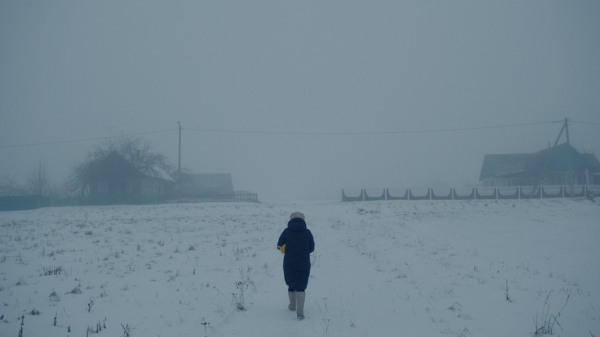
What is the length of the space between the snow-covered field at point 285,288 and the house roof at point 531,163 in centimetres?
5832

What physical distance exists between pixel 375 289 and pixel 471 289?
6.83ft

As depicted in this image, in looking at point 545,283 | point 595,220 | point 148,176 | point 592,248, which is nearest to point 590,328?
point 545,283

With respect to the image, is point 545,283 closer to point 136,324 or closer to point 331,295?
point 331,295

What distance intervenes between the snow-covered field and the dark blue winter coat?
2.12ft

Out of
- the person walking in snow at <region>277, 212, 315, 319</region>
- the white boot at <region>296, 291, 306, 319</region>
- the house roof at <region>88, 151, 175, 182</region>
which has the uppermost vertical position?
the house roof at <region>88, 151, 175, 182</region>

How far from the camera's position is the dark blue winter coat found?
677cm

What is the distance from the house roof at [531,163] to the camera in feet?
221

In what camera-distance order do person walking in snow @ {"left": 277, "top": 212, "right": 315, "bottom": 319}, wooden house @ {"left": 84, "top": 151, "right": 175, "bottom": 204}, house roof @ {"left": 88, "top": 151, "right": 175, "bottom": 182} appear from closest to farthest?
person walking in snow @ {"left": 277, "top": 212, "right": 315, "bottom": 319} < wooden house @ {"left": 84, "top": 151, "right": 175, "bottom": 204} < house roof @ {"left": 88, "top": 151, "right": 175, "bottom": 182}

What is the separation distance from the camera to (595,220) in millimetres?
25281

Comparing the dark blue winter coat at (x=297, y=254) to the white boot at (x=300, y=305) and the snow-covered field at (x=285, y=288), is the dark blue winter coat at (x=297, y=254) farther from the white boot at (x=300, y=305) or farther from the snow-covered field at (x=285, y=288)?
the snow-covered field at (x=285, y=288)

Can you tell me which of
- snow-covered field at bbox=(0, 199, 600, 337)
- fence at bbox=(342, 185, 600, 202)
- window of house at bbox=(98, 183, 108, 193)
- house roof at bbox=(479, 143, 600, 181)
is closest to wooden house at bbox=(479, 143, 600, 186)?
house roof at bbox=(479, 143, 600, 181)

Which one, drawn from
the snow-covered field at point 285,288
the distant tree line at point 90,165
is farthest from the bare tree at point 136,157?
the snow-covered field at point 285,288

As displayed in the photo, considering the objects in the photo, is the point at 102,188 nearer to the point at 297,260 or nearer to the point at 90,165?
the point at 90,165

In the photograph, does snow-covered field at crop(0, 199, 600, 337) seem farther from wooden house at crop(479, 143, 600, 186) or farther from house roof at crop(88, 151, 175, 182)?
wooden house at crop(479, 143, 600, 186)
